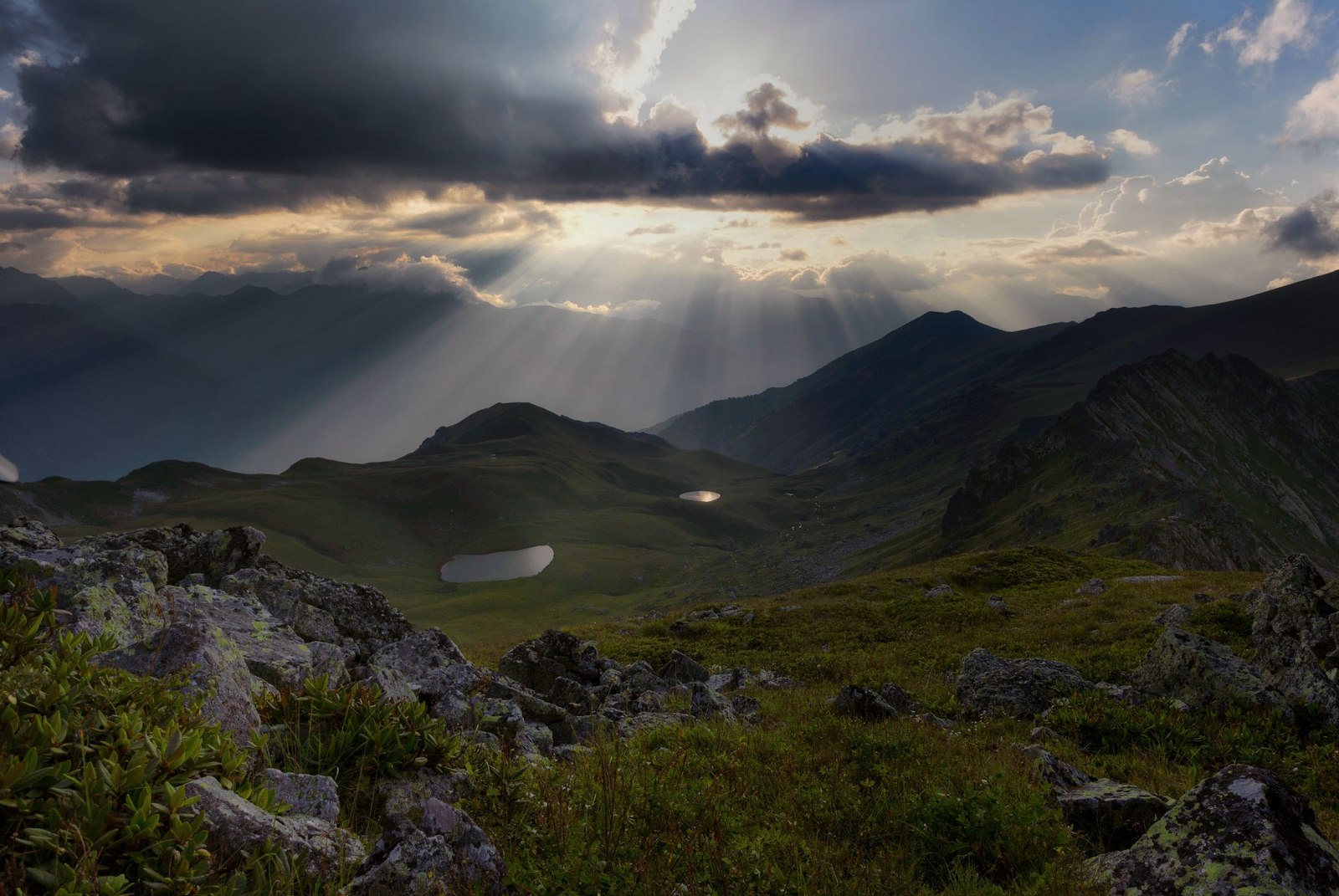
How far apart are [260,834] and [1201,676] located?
1681cm

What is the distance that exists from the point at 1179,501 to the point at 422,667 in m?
140

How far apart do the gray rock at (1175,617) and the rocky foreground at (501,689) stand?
21 centimetres

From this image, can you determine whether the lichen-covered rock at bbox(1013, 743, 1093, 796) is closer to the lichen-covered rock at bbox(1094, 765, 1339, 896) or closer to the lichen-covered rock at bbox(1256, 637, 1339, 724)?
the lichen-covered rock at bbox(1094, 765, 1339, 896)

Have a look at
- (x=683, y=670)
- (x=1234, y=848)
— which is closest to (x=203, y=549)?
(x=683, y=670)

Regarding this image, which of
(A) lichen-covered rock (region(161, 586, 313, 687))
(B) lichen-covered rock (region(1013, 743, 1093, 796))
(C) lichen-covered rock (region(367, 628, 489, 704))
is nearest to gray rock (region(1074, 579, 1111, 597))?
(B) lichen-covered rock (region(1013, 743, 1093, 796))

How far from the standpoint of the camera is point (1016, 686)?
52.9 feet

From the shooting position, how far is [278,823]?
5.54 m

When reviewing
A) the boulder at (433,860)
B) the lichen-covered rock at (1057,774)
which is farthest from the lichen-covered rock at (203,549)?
the lichen-covered rock at (1057,774)

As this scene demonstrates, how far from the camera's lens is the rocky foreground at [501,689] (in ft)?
19.9

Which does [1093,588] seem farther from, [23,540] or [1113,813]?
[23,540]

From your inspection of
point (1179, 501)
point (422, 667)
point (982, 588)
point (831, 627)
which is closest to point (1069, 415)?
point (1179, 501)

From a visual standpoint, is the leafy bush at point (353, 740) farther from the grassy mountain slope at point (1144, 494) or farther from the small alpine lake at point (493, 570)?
the small alpine lake at point (493, 570)

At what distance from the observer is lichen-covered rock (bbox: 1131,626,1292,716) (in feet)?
42.8

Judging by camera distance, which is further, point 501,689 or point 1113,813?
point 501,689
